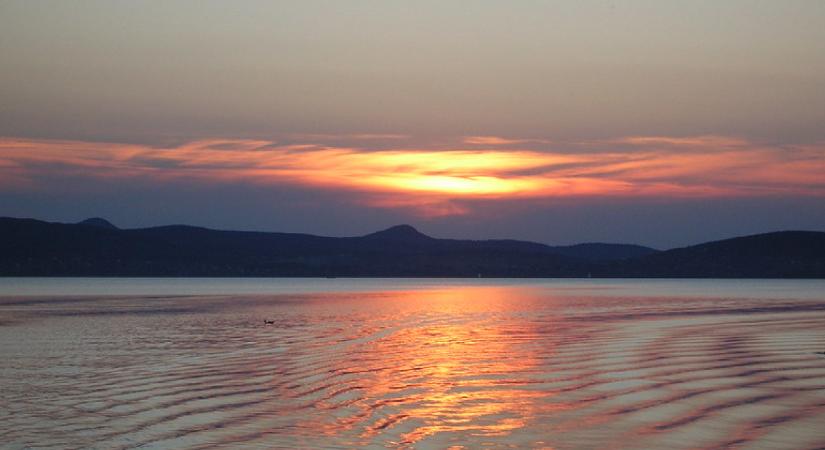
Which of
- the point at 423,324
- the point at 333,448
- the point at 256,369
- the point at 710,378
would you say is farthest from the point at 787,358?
the point at 423,324

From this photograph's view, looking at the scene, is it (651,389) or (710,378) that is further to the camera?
(710,378)

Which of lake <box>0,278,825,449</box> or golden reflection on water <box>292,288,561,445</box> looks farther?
golden reflection on water <box>292,288,561,445</box>

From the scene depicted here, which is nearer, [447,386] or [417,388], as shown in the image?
[417,388]

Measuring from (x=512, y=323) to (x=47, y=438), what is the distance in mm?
28708

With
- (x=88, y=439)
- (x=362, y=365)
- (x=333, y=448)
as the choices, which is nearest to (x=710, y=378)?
(x=362, y=365)

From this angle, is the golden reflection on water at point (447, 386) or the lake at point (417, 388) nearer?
the lake at point (417, 388)

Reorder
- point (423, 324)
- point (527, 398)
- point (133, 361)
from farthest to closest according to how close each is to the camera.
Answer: point (423, 324)
point (133, 361)
point (527, 398)

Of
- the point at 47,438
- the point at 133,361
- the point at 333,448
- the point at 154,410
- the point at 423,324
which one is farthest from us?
the point at 423,324

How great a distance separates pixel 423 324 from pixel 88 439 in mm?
27562

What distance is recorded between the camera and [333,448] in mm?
13055

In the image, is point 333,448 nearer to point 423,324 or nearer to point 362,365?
point 362,365

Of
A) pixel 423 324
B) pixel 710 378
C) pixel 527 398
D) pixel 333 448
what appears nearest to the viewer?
pixel 333 448

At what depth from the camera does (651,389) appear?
1828 cm

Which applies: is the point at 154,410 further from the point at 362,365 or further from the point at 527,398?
the point at 362,365
